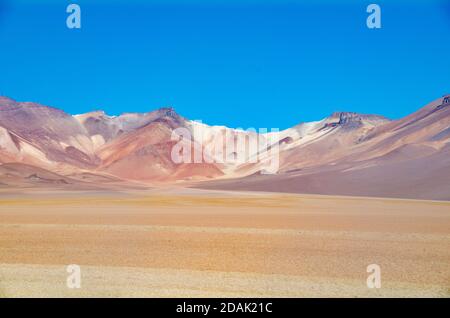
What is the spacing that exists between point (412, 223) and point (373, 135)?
571 feet

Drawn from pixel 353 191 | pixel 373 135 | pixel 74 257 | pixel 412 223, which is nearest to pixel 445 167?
pixel 353 191

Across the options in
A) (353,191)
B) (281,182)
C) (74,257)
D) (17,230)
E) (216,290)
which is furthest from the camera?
(281,182)

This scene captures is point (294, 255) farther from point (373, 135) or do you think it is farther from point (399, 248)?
point (373, 135)

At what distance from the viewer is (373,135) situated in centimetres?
19962

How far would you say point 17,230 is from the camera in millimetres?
25484

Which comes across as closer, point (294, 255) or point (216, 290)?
point (216, 290)

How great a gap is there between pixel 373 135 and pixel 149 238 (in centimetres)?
18671

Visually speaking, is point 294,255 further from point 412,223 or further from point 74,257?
point 412,223

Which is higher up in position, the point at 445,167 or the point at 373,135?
the point at 373,135

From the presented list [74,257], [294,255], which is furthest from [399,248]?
[74,257]

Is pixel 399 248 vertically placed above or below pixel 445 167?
below
